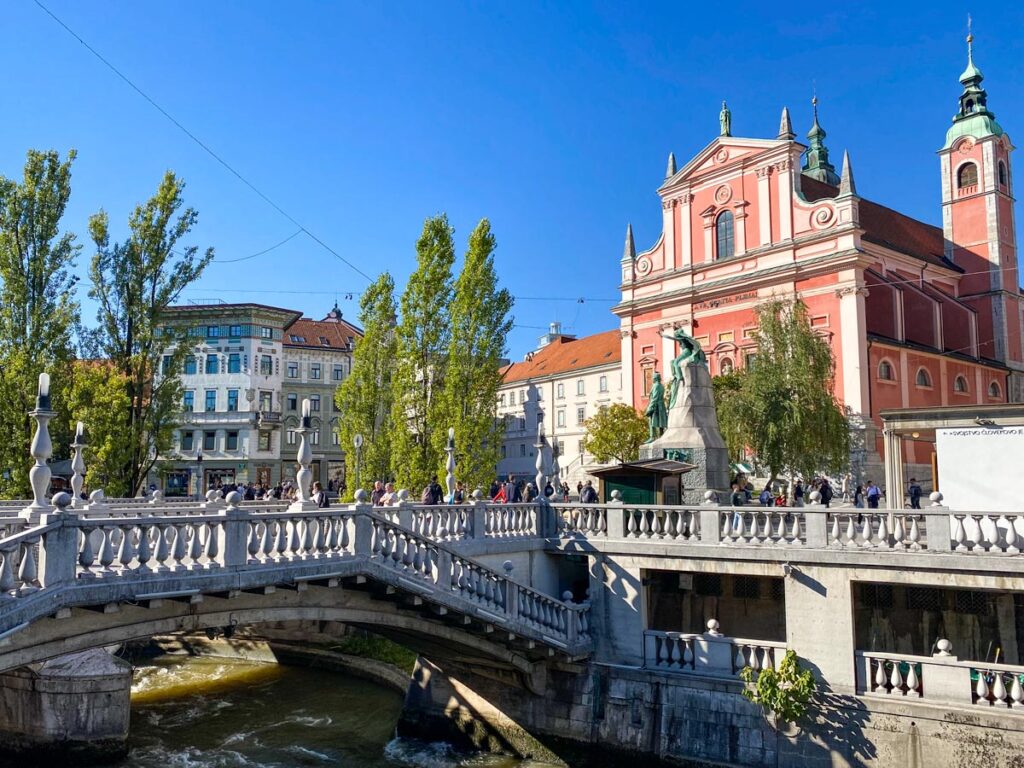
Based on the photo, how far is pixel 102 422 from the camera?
24688 mm

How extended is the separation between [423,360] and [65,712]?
18.0m

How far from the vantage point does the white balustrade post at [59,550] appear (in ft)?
30.0

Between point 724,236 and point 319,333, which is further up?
point 724,236

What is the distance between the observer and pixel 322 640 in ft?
84.7

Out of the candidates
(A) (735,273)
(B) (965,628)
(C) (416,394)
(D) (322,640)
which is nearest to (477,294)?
(C) (416,394)

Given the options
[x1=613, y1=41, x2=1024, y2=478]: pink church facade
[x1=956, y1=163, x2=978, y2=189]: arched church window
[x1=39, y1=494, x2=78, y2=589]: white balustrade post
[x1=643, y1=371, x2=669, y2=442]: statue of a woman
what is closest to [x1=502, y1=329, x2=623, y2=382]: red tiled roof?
[x1=613, y1=41, x2=1024, y2=478]: pink church facade

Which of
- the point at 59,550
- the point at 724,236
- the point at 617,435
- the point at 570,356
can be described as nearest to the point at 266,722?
the point at 59,550

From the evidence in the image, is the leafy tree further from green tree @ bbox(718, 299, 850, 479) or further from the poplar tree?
green tree @ bbox(718, 299, 850, 479)

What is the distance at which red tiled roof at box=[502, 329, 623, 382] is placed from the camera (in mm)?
62406

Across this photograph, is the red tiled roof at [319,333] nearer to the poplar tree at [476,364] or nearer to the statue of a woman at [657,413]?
the poplar tree at [476,364]

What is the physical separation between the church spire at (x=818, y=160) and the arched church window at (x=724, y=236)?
852 inches

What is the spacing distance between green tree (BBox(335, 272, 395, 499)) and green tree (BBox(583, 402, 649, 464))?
500 inches

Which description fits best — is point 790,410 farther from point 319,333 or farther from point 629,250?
point 319,333

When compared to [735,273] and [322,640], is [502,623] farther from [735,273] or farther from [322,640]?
[735,273]
